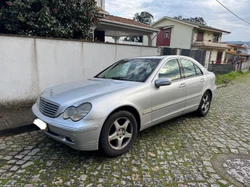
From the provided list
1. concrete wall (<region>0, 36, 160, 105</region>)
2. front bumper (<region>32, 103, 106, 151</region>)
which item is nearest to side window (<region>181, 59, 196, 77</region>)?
front bumper (<region>32, 103, 106, 151</region>)

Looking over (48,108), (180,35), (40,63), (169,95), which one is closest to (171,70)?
(169,95)

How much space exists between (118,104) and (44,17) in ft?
13.8

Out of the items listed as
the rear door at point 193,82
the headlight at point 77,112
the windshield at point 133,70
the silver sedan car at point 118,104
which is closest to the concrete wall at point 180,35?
the rear door at point 193,82

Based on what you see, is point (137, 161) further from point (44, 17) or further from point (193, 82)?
point (44, 17)

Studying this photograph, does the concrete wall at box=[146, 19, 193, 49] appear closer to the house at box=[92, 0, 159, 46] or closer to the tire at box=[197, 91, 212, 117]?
the house at box=[92, 0, 159, 46]

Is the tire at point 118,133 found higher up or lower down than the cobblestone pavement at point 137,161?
higher up

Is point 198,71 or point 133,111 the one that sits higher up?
point 198,71

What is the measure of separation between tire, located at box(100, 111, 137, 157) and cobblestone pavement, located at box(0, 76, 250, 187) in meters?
0.16

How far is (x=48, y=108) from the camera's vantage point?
2.71 meters

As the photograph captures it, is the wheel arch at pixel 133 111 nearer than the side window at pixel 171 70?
Yes

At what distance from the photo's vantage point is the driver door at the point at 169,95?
3.19 metres

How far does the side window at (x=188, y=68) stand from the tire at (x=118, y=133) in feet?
5.89

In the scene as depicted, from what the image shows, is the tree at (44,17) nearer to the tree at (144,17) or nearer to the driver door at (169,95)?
the driver door at (169,95)

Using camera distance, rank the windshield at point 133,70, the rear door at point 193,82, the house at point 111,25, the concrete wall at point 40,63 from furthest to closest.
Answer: the house at point 111,25
the concrete wall at point 40,63
the rear door at point 193,82
the windshield at point 133,70
